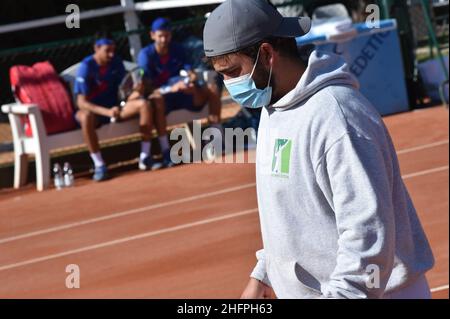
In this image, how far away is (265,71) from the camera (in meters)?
3.08

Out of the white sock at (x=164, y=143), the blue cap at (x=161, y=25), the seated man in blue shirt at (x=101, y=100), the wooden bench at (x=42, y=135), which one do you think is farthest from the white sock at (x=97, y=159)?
the blue cap at (x=161, y=25)

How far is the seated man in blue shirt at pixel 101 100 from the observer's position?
13094 millimetres

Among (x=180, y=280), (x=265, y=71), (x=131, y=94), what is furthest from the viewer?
(x=131, y=94)

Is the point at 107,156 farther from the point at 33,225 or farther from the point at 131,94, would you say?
the point at 33,225

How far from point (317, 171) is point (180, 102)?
36.9ft

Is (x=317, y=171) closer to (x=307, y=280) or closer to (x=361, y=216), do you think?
(x=361, y=216)

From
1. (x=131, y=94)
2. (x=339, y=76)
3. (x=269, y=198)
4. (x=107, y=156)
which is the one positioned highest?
(x=339, y=76)

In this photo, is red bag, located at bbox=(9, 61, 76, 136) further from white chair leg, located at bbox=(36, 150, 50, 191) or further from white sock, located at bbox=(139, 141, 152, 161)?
white sock, located at bbox=(139, 141, 152, 161)

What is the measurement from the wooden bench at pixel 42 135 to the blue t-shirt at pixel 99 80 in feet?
1.31

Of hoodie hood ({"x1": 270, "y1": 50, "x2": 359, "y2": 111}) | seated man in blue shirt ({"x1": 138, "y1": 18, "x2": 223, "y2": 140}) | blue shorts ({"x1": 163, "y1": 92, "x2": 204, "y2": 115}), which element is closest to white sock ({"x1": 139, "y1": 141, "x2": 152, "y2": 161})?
seated man in blue shirt ({"x1": 138, "y1": 18, "x2": 223, "y2": 140})

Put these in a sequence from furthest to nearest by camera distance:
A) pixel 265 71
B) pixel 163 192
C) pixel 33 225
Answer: pixel 163 192 < pixel 33 225 < pixel 265 71

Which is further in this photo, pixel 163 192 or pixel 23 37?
pixel 23 37

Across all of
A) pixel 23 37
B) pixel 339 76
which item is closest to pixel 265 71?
pixel 339 76

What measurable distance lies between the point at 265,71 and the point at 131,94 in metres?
10.7
